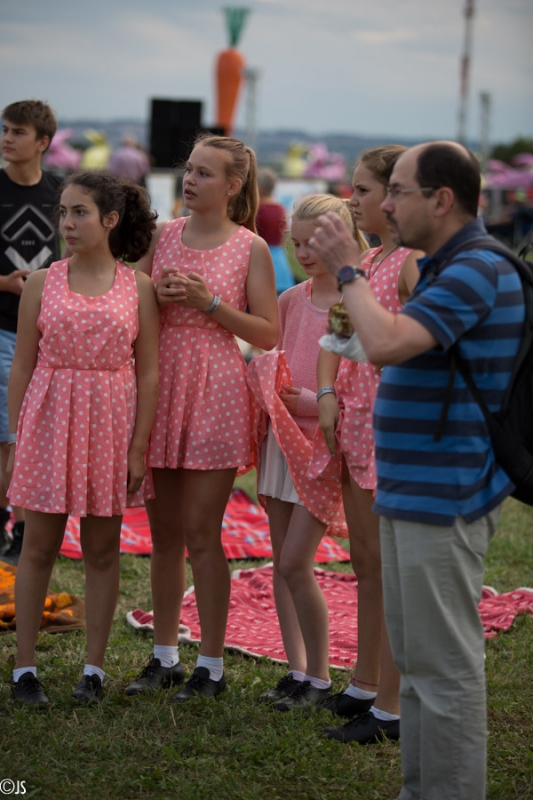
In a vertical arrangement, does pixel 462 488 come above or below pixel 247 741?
above

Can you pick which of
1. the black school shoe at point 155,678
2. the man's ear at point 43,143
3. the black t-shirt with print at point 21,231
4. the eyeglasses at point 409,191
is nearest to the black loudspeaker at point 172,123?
the man's ear at point 43,143

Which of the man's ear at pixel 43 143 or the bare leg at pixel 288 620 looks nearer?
the bare leg at pixel 288 620

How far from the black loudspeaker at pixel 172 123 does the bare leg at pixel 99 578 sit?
1356 centimetres

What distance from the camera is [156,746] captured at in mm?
3104

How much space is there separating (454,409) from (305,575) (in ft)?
4.07

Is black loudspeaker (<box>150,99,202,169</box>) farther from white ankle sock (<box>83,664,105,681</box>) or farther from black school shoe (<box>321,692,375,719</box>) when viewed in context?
black school shoe (<box>321,692,375,719</box>)

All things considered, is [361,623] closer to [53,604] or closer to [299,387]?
[299,387]

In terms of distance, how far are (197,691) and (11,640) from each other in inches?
38.7

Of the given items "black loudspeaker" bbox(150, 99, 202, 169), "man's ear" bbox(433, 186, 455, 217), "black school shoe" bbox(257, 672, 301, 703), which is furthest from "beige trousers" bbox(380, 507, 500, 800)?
"black loudspeaker" bbox(150, 99, 202, 169)

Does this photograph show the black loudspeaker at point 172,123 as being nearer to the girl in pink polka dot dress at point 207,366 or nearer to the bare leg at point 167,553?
the girl in pink polka dot dress at point 207,366

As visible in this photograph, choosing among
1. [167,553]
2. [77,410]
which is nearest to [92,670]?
[167,553]

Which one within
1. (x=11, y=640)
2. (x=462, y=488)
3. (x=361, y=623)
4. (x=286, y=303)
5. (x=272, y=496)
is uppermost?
(x=286, y=303)

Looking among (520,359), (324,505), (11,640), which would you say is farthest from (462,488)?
(11,640)

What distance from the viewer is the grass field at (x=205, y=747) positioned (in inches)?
112
